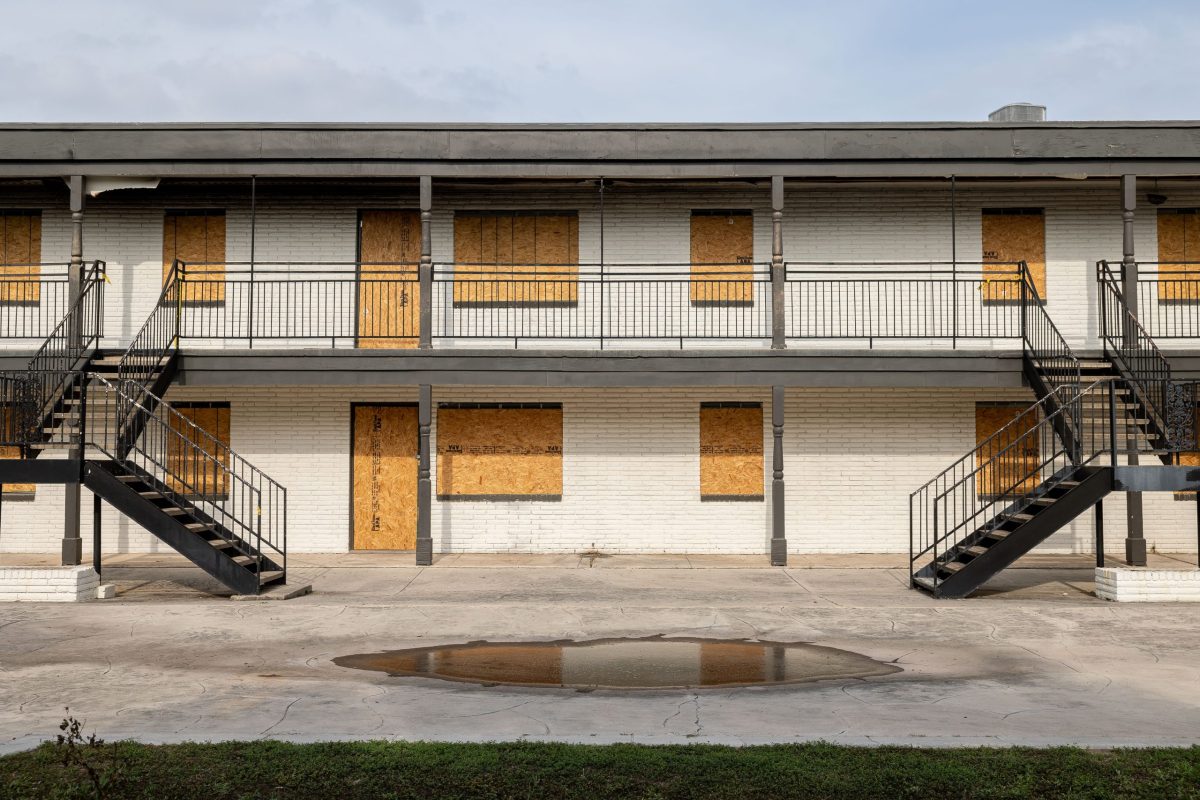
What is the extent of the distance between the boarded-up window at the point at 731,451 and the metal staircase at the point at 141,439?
646cm

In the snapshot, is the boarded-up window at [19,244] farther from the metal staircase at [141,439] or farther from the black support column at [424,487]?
the black support column at [424,487]

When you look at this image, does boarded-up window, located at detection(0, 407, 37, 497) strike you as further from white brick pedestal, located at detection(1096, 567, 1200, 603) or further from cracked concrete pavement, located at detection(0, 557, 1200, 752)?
white brick pedestal, located at detection(1096, 567, 1200, 603)

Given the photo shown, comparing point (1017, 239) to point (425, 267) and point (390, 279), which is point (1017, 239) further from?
point (390, 279)

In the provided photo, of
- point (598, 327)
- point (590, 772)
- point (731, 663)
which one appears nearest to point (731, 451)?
point (598, 327)

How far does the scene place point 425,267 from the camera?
51.7ft

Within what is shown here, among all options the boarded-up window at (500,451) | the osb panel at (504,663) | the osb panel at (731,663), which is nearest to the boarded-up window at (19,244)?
the boarded-up window at (500,451)

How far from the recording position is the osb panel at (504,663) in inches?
346

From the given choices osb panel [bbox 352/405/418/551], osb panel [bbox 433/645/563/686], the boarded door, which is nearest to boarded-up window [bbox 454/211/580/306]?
the boarded door

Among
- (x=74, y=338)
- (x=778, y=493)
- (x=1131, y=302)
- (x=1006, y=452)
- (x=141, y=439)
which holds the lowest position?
(x=778, y=493)

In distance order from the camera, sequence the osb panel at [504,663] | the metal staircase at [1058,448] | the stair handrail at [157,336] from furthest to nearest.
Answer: the stair handrail at [157,336]
the metal staircase at [1058,448]
the osb panel at [504,663]

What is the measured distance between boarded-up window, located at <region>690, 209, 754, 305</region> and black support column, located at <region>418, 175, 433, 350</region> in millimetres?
4234

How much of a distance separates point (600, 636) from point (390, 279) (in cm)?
870

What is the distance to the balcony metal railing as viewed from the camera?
57.0 feet

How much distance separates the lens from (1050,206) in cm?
1756
